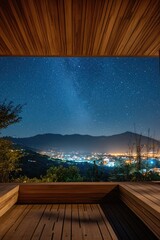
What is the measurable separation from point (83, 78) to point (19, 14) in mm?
8538

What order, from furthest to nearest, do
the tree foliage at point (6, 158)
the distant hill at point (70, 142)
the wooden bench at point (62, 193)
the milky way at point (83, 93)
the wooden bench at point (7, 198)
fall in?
the distant hill at point (70, 142), the milky way at point (83, 93), the tree foliage at point (6, 158), the wooden bench at point (62, 193), the wooden bench at point (7, 198)

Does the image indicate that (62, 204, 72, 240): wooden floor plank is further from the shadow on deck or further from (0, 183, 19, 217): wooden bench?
(0, 183, 19, 217): wooden bench

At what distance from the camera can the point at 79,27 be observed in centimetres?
314

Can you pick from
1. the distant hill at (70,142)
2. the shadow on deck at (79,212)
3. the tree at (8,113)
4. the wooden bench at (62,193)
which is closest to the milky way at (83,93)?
the tree at (8,113)

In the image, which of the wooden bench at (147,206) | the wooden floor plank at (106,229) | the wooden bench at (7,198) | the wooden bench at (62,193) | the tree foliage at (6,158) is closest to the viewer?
the wooden bench at (147,206)

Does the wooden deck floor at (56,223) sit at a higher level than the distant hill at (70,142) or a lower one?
lower

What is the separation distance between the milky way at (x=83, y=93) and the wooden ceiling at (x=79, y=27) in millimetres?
2917

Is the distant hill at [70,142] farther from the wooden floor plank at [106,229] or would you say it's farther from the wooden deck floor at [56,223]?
the wooden floor plank at [106,229]

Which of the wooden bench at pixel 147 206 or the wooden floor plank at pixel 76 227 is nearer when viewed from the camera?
the wooden bench at pixel 147 206

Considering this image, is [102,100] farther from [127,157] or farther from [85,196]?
[85,196]

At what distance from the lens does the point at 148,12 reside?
278 cm

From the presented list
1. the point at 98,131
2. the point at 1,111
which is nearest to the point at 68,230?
the point at 1,111

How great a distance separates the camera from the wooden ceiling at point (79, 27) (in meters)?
2.68

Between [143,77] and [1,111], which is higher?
[143,77]
